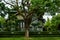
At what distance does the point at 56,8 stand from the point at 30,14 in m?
3.23

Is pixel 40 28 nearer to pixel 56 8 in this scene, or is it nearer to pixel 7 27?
pixel 7 27

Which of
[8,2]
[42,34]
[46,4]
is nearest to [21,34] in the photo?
[42,34]

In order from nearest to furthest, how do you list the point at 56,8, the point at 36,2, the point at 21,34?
1. the point at 36,2
2. the point at 56,8
3. the point at 21,34

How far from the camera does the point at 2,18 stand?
27.4 m

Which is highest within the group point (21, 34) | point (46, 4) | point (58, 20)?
point (46, 4)

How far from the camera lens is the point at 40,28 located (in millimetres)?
34875

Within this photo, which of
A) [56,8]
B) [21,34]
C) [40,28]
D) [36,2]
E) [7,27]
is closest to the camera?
[36,2]

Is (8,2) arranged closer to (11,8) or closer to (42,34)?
(11,8)

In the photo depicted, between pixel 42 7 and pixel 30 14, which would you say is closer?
pixel 42 7

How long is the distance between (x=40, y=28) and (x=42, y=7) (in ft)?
35.2

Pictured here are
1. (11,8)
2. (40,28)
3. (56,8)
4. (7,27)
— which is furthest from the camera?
(40,28)

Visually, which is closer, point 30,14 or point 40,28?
point 30,14

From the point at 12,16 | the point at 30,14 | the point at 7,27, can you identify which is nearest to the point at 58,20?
the point at 30,14

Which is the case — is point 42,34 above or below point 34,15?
below
